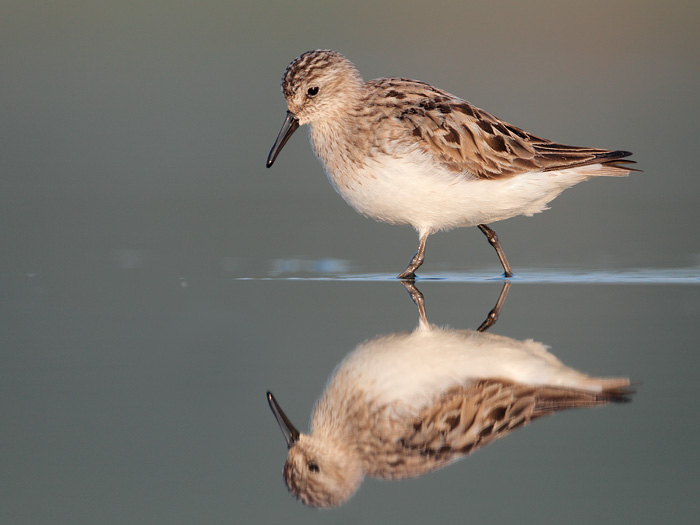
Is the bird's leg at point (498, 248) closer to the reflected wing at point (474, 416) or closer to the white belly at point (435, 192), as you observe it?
the white belly at point (435, 192)

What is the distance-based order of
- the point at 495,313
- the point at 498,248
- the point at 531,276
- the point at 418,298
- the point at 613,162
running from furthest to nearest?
the point at 498,248 → the point at 531,276 → the point at 613,162 → the point at 418,298 → the point at 495,313

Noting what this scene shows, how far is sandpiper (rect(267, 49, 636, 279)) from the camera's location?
755cm

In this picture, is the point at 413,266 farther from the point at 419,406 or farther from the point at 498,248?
the point at 419,406

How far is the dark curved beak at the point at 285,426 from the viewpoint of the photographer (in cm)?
389

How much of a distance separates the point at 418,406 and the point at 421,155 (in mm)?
3799

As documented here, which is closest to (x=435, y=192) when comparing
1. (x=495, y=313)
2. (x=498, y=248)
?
(x=498, y=248)

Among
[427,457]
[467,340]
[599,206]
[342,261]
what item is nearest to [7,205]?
[342,261]

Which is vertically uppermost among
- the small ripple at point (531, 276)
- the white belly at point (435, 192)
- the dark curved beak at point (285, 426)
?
the white belly at point (435, 192)

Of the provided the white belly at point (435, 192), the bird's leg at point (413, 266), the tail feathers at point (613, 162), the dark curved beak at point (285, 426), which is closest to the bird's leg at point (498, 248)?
the white belly at point (435, 192)

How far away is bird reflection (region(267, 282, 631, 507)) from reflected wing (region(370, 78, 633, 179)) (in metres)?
2.97

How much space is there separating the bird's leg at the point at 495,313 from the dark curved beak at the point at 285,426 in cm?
178

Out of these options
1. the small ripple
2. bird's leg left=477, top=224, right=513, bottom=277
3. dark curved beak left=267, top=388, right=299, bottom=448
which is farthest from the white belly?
dark curved beak left=267, top=388, right=299, bottom=448

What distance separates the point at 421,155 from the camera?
24.8ft

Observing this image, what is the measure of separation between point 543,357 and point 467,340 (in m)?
0.57
